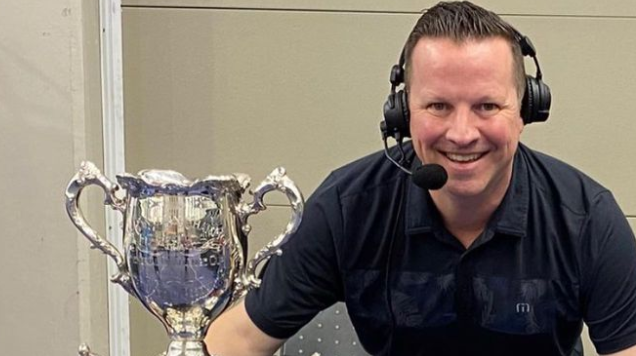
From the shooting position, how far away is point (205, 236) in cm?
81

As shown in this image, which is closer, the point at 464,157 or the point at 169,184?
the point at 169,184

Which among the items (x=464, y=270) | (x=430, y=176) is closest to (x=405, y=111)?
(x=430, y=176)

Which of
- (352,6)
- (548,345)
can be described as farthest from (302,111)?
(548,345)

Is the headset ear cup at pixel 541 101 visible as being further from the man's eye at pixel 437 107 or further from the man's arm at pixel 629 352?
the man's arm at pixel 629 352

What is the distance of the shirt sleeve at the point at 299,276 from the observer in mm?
1175

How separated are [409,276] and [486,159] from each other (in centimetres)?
21

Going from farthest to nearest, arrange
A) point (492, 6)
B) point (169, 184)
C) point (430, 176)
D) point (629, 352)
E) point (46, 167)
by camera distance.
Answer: point (492, 6) < point (46, 167) < point (629, 352) < point (430, 176) < point (169, 184)

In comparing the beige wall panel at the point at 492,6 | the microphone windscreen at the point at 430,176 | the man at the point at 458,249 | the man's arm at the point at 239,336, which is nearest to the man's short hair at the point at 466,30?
the man at the point at 458,249

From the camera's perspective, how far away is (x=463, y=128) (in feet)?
3.28

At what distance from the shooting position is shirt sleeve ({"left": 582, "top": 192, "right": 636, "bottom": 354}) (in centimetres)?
110

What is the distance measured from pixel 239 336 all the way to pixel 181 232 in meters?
0.40

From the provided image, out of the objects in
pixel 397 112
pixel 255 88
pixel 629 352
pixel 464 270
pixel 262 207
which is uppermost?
pixel 255 88

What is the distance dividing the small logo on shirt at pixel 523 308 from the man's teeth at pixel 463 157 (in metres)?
0.22

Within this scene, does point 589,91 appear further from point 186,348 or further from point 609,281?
point 186,348
